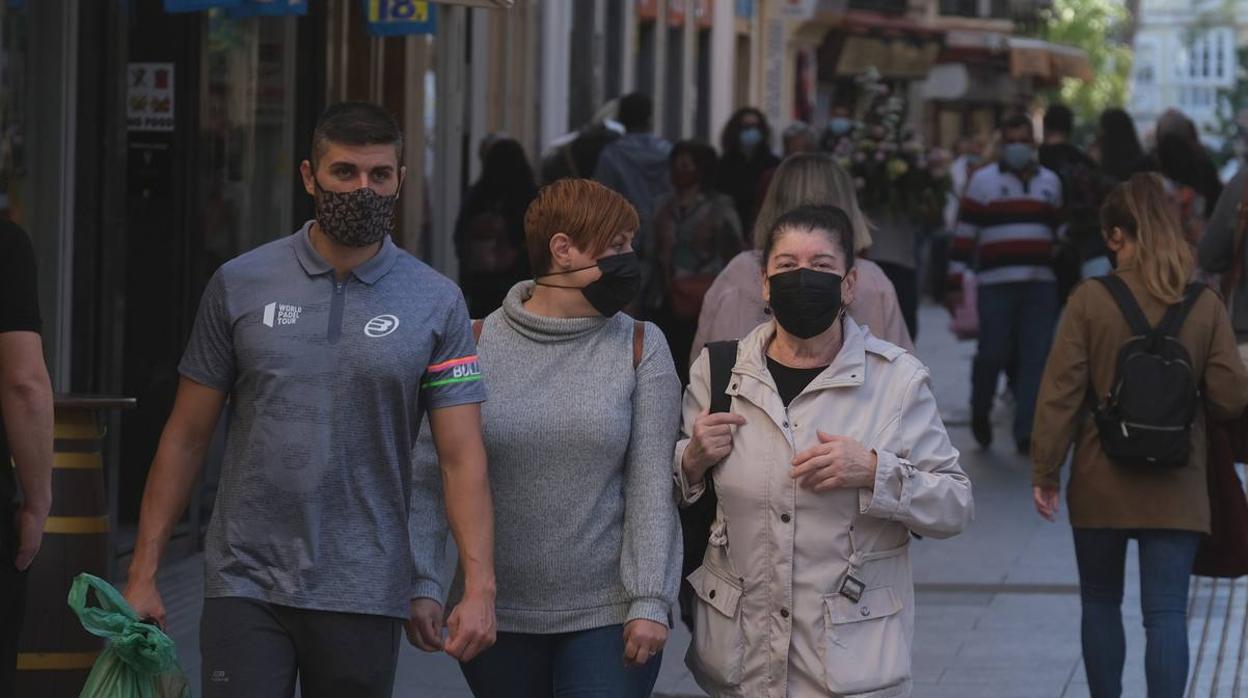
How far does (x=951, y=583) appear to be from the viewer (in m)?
10.4

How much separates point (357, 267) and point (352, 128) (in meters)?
0.27

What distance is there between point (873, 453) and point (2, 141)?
5033 millimetres

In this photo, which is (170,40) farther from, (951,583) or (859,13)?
(859,13)

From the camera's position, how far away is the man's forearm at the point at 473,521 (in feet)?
15.5

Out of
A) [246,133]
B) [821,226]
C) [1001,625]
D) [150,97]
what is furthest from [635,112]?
[821,226]

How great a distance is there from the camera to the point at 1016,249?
14133 millimetres

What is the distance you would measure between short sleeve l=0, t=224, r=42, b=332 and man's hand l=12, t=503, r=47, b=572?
1.27ft

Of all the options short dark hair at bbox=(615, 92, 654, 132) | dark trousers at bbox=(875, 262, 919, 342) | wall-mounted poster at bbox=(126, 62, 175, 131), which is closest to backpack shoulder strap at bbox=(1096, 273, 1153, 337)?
wall-mounted poster at bbox=(126, 62, 175, 131)

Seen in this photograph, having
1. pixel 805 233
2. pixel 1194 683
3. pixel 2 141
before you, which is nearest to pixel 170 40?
pixel 2 141

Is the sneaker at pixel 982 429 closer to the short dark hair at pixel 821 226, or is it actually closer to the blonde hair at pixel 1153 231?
the blonde hair at pixel 1153 231

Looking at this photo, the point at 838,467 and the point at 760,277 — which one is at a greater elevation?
the point at 760,277

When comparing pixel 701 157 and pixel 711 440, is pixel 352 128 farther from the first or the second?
pixel 701 157

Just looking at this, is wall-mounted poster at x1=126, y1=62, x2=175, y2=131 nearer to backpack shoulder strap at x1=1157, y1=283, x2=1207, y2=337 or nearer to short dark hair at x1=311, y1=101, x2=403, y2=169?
backpack shoulder strap at x1=1157, y1=283, x2=1207, y2=337

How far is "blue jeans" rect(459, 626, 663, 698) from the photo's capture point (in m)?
4.91
